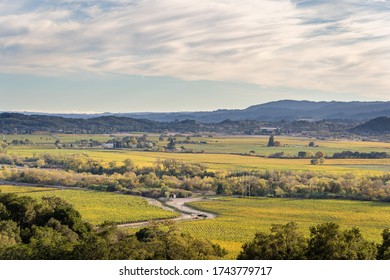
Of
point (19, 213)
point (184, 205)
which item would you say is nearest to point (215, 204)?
point (184, 205)

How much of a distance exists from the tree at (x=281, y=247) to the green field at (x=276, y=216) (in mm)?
6024

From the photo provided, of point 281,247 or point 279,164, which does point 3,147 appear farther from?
point 281,247

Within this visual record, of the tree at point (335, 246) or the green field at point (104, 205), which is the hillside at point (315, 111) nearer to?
the green field at point (104, 205)

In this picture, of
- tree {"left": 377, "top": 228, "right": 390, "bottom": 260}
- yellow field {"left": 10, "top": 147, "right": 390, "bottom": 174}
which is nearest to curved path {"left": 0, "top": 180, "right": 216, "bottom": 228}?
yellow field {"left": 10, "top": 147, "right": 390, "bottom": 174}

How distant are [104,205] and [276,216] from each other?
337 inches

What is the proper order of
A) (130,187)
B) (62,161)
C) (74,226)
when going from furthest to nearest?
(62,161)
(130,187)
(74,226)

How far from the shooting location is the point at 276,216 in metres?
19.8

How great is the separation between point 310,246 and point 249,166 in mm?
26453

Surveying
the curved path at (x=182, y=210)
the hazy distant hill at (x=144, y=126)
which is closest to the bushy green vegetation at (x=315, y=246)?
the curved path at (x=182, y=210)

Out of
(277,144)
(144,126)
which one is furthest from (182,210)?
(144,126)

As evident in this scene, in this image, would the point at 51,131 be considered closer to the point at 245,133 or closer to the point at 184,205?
the point at 245,133

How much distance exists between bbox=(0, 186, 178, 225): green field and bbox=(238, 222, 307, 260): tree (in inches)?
507

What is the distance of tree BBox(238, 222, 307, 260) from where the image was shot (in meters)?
7.50

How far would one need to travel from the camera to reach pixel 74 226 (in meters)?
12.4
